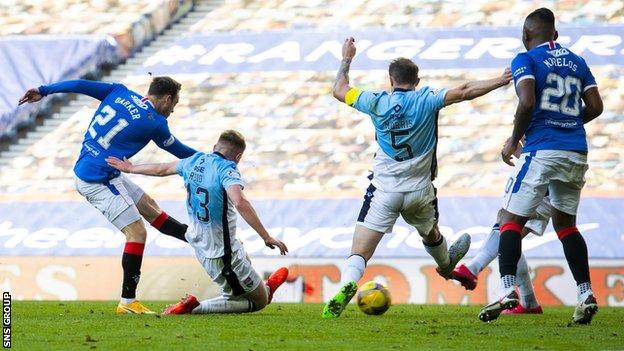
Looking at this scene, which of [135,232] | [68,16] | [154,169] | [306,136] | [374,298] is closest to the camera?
[374,298]

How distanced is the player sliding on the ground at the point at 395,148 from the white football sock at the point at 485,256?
2.94ft

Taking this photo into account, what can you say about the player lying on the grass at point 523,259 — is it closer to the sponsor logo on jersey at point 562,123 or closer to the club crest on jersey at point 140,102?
the sponsor logo on jersey at point 562,123

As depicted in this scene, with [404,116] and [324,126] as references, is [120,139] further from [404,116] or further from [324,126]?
[324,126]

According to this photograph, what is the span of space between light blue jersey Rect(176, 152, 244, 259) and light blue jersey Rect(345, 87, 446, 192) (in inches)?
44.0

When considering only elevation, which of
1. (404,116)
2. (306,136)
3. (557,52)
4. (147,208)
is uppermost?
(557,52)

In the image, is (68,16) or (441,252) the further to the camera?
(68,16)

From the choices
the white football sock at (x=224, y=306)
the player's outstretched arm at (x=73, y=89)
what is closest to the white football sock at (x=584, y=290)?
the white football sock at (x=224, y=306)

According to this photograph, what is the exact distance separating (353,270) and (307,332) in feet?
4.07

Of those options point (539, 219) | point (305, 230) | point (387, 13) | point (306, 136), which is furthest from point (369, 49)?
point (539, 219)

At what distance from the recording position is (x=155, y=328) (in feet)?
26.0

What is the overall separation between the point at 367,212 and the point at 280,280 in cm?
143

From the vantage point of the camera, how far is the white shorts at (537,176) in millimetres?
8250

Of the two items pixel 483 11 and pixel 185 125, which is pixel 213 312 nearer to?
pixel 185 125

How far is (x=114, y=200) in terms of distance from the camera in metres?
10.0
